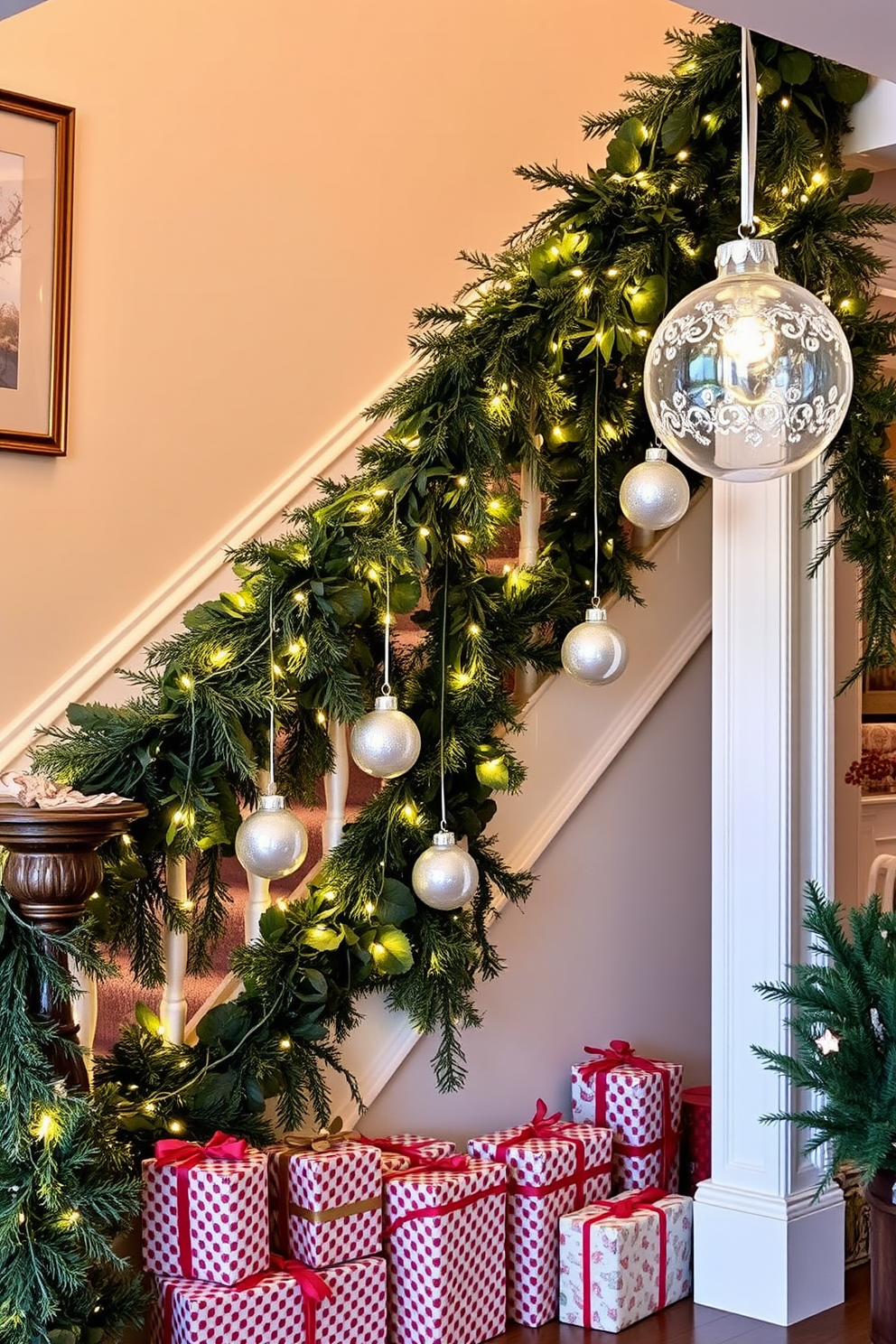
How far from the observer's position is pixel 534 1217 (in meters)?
2.69

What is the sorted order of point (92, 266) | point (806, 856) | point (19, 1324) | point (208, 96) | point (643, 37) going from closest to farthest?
point (19, 1324)
point (806, 856)
point (92, 266)
point (208, 96)
point (643, 37)

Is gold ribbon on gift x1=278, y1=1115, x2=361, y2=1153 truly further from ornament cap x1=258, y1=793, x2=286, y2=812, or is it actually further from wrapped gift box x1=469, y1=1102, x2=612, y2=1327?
ornament cap x1=258, y1=793, x2=286, y2=812

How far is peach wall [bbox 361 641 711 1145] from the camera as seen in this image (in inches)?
115

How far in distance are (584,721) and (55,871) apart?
4.49 feet

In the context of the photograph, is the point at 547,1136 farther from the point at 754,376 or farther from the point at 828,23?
the point at 828,23

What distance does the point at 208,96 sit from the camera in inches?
148

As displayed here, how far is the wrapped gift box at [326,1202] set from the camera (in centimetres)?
235

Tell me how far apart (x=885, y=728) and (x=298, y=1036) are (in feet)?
10.9

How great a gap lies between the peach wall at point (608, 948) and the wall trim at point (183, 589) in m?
0.99

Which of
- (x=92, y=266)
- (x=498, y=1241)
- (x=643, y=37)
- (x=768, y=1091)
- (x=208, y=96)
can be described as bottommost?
(x=498, y=1241)

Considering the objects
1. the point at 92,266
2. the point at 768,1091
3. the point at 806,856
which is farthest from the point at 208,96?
the point at 768,1091

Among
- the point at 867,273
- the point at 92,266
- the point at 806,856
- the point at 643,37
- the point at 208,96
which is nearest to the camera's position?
the point at 867,273

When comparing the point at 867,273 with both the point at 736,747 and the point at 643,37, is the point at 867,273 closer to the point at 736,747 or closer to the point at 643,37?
the point at 736,747

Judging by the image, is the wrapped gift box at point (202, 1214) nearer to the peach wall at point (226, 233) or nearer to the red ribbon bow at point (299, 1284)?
the red ribbon bow at point (299, 1284)
